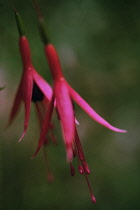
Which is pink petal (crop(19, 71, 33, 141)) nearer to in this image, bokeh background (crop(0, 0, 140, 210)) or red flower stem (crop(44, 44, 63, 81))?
red flower stem (crop(44, 44, 63, 81))

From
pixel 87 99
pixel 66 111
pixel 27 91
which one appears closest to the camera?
pixel 66 111

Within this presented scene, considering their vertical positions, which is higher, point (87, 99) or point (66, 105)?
point (66, 105)

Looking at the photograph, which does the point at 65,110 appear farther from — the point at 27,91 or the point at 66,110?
the point at 27,91

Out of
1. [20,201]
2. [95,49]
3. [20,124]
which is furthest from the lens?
[95,49]

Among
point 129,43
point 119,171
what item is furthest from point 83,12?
point 119,171

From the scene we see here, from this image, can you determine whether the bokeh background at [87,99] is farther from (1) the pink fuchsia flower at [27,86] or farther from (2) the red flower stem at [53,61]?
(2) the red flower stem at [53,61]

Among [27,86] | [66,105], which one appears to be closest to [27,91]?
[27,86]

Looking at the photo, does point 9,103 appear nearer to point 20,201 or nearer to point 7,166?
point 7,166
